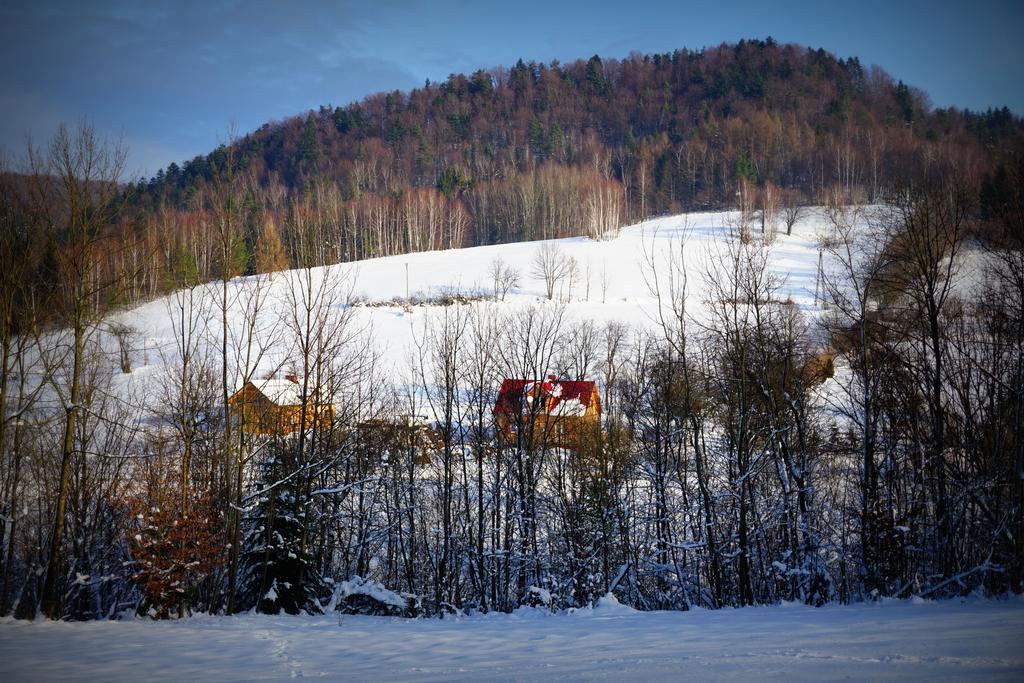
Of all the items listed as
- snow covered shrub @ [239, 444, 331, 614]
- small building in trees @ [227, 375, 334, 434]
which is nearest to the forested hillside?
small building in trees @ [227, 375, 334, 434]

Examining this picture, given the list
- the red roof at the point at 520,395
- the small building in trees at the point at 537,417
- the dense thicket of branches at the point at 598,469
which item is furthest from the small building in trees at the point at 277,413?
the red roof at the point at 520,395

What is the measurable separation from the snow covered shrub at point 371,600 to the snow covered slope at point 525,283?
59.9ft

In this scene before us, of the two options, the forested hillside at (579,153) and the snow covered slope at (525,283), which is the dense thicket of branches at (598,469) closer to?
the forested hillside at (579,153)

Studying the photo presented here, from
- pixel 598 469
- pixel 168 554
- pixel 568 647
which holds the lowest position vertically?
pixel 568 647

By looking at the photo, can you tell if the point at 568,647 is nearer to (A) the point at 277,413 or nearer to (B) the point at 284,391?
(A) the point at 277,413

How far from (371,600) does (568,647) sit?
6.75m

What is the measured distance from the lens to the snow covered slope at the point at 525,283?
37094 mm

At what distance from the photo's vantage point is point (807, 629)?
6.12 metres

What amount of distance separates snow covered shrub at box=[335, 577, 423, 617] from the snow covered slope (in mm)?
18253

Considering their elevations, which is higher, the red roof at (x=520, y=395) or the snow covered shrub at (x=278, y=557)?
the red roof at (x=520, y=395)

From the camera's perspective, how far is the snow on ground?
4641 mm

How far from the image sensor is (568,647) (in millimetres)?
6117

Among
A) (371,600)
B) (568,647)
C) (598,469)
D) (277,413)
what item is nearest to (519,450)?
(598,469)

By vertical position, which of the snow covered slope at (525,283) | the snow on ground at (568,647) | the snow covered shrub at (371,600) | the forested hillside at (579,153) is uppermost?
the forested hillside at (579,153)
